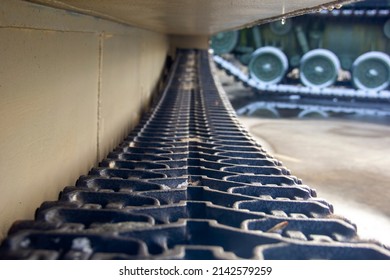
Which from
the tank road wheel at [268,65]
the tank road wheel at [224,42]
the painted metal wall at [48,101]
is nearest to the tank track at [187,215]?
the painted metal wall at [48,101]

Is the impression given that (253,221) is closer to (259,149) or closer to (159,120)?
(259,149)

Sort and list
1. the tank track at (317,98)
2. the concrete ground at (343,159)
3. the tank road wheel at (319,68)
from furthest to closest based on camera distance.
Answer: the tank road wheel at (319,68), the tank track at (317,98), the concrete ground at (343,159)

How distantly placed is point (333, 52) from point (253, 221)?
10.9 meters

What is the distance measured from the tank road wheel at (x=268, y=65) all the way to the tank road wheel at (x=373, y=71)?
5.24 feet

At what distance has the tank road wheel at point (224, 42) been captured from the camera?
37.3 feet

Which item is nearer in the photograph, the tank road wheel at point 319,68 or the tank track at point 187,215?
the tank track at point 187,215

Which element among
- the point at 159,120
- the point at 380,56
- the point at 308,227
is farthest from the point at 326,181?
the point at 380,56

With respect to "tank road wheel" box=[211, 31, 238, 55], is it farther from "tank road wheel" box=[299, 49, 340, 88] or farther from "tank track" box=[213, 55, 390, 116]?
"tank road wheel" box=[299, 49, 340, 88]

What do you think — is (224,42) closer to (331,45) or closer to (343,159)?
(331,45)

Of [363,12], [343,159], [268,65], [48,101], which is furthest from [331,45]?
[48,101]

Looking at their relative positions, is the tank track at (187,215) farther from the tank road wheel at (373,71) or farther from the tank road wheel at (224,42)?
the tank road wheel at (224,42)

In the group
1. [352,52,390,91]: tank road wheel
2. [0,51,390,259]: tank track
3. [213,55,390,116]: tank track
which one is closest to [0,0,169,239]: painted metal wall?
[0,51,390,259]: tank track

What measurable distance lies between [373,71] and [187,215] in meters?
10.1

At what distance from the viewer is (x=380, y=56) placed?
33.9ft
